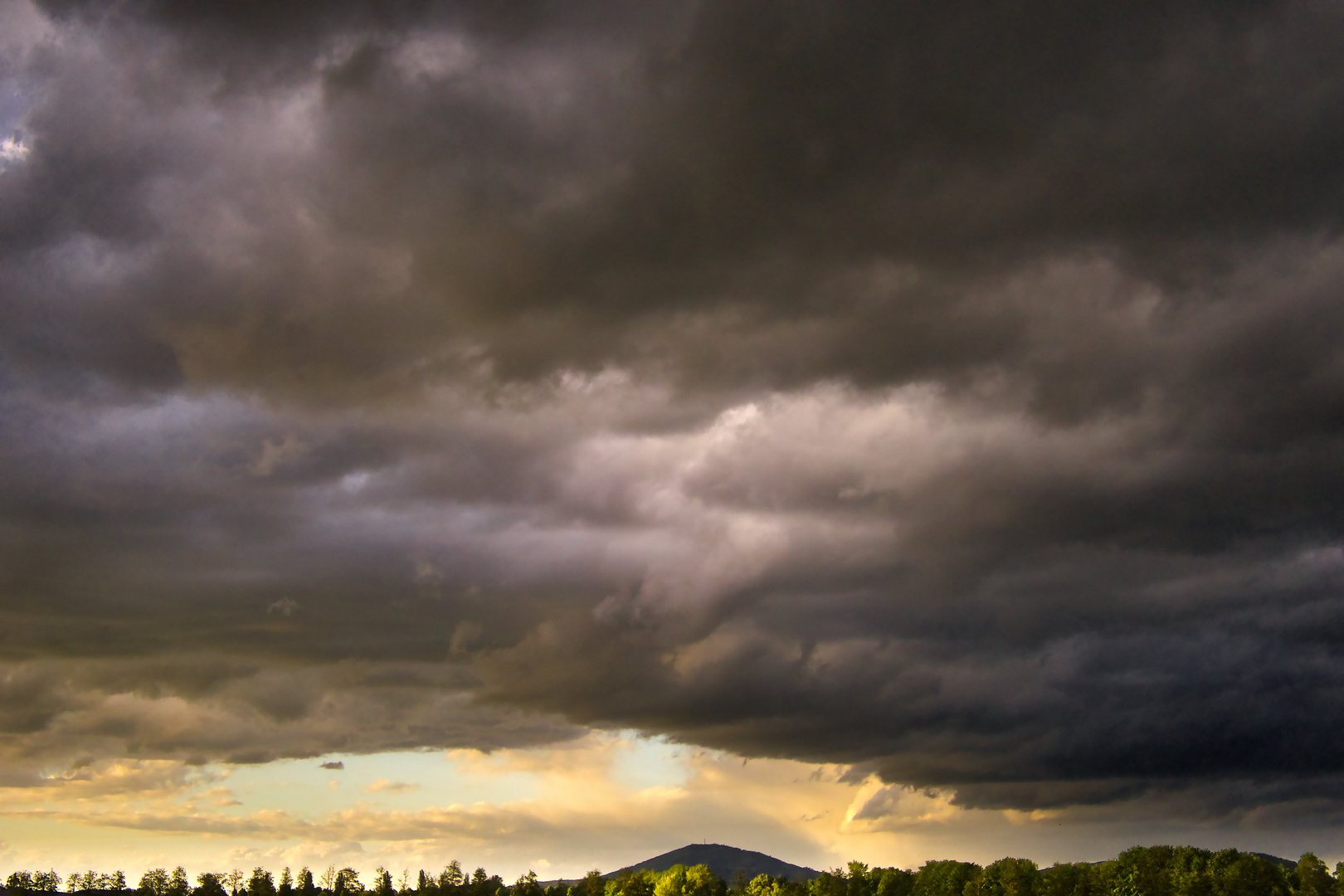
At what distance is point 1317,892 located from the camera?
19962cm
